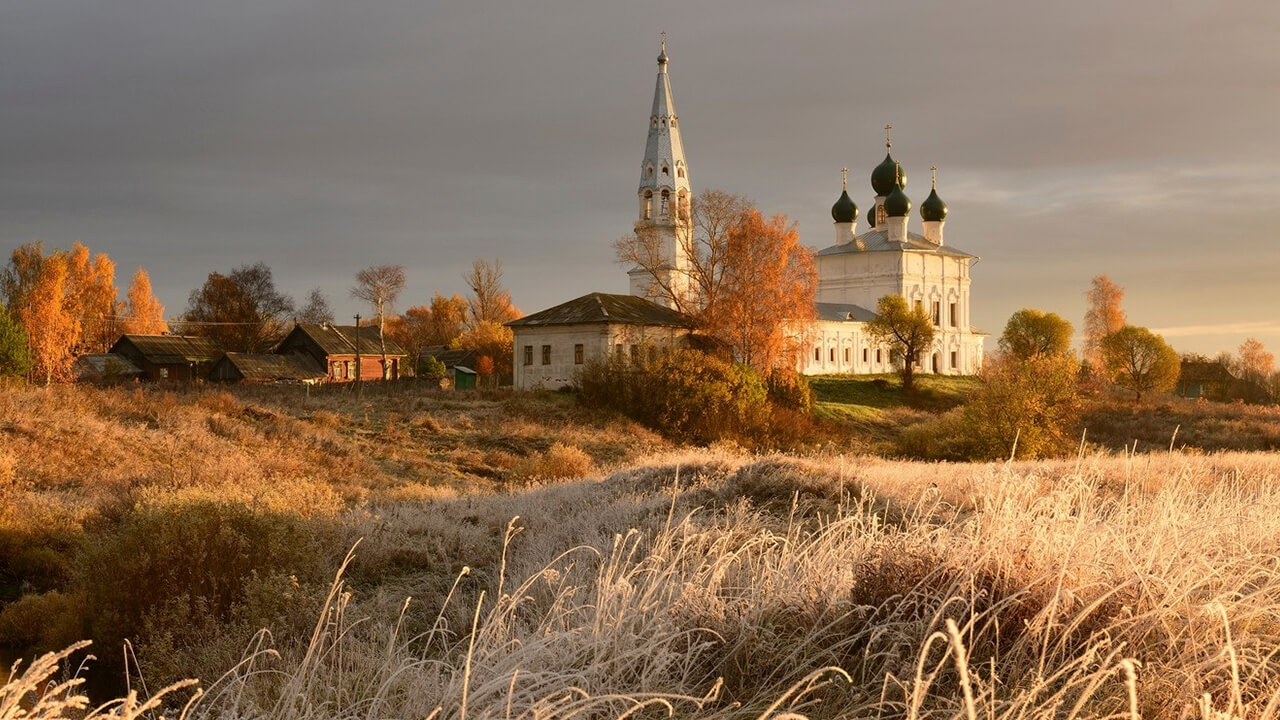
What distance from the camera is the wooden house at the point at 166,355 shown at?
5909 centimetres

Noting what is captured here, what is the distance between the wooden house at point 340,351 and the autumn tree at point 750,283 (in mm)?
21860

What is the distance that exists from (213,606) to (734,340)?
37002 millimetres

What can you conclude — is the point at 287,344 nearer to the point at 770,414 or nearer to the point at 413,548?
the point at 770,414

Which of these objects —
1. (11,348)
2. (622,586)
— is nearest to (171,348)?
(11,348)

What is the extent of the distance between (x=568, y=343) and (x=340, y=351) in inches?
798

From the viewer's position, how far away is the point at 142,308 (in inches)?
2940

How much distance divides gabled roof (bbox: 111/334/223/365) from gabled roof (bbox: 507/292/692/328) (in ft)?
74.3

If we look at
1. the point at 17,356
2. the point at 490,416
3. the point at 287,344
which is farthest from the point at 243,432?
the point at 287,344

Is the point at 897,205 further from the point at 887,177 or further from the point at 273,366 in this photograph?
the point at 273,366

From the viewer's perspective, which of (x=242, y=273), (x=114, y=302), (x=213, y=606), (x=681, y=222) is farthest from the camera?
(x=242, y=273)

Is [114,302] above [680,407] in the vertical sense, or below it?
above

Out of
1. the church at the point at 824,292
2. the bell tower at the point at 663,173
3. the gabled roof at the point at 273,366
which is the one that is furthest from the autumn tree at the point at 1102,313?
the gabled roof at the point at 273,366

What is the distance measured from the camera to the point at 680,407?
1543 inches

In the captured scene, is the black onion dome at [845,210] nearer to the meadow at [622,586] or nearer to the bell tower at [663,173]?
the bell tower at [663,173]
